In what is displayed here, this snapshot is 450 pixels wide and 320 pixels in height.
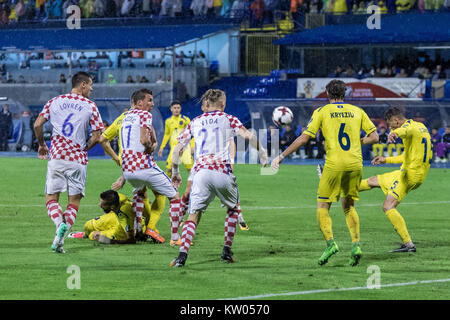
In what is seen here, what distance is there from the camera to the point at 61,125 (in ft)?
39.8

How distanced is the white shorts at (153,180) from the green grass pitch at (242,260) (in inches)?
31.2

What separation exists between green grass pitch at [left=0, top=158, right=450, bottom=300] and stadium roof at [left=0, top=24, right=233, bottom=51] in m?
26.4

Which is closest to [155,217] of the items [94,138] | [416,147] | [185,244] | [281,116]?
[94,138]

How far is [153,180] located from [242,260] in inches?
70.7

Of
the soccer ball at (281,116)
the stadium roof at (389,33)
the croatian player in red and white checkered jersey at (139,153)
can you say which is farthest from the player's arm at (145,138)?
the stadium roof at (389,33)

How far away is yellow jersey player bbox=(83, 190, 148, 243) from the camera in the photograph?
42.1 ft

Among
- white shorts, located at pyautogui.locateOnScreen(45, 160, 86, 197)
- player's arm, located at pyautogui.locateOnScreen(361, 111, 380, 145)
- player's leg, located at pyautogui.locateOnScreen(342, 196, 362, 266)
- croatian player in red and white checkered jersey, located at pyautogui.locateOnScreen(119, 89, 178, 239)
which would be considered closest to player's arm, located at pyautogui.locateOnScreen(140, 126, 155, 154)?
croatian player in red and white checkered jersey, located at pyautogui.locateOnScreen(119, 89, 178, 239)

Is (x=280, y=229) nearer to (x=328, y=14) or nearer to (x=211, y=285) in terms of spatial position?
(x=211, y=285)

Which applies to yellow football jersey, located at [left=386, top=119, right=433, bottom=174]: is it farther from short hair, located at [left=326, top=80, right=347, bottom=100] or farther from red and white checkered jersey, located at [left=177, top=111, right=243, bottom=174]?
red and white checkered jersey, located at [left=177, top=111, right=243, bottom=174]

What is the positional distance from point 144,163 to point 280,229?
3.56 metres

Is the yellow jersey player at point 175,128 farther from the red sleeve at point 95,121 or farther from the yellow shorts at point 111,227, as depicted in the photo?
the red sleeve at point 95,121

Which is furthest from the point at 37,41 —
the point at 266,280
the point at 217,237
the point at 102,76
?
the point at 266,280

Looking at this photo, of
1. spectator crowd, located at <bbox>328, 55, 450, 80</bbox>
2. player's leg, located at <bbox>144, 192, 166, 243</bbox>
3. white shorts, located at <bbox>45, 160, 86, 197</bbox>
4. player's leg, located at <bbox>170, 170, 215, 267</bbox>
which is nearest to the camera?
player's leg, located at <bbox>170, 170, 215, 267</bbox>

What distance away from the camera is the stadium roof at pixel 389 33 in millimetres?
38812
